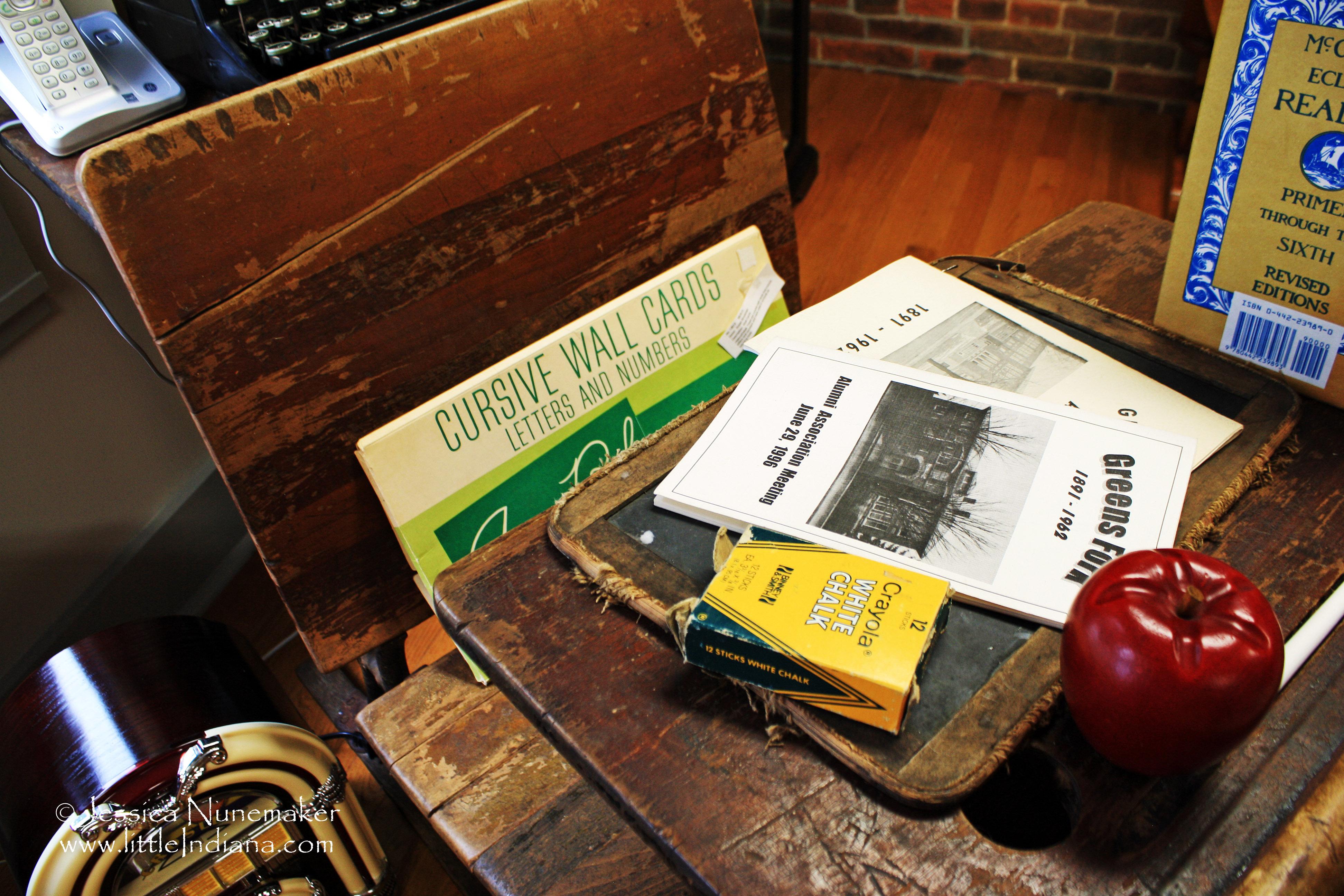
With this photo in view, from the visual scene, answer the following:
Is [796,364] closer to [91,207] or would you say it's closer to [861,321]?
[861,321]

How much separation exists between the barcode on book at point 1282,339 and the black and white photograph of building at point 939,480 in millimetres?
207

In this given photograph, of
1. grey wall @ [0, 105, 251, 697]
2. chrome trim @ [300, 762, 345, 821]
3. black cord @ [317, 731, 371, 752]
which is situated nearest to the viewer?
chrome trim @ [300, 762, 345, 821]

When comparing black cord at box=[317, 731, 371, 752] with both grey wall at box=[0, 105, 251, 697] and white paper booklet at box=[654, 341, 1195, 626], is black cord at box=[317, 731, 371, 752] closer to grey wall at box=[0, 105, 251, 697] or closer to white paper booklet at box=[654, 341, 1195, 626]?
grey wall at box=[0, 105, 251, 697]

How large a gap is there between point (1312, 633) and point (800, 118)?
202 centimetres

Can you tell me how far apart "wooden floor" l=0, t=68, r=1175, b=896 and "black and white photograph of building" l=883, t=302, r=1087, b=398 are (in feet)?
4.35

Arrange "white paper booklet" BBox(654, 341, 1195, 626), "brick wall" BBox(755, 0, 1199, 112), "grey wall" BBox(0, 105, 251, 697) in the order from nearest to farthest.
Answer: "white paper booklet" BBox(654, 341, 1195, 626), "grey wall" BBox(0, 105, 251, 697), "brick wall" BBox(755, 0, 1199, 112)

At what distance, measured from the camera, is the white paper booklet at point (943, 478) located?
566 mm

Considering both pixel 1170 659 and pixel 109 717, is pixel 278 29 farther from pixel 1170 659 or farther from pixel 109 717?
pixel 1170 659

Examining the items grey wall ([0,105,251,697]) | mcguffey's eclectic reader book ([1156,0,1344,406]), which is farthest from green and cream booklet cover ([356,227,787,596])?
grey wall ([0,105,251,697])

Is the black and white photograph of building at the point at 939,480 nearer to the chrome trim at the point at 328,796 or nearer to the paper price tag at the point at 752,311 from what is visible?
the paper price tag at the point at 752,311

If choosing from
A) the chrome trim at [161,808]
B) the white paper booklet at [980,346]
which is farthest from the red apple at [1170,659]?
the chrome trim at [161,808]

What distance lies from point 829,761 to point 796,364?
35 cm

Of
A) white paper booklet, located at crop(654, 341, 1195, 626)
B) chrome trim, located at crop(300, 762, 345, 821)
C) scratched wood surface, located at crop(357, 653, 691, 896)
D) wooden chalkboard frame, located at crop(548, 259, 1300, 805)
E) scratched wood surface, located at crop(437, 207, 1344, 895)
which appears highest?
white paper booklet, located at crop(654, 341, 1195, 626)

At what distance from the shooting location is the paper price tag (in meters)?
1.05
